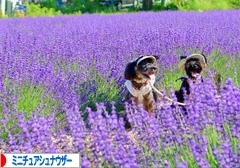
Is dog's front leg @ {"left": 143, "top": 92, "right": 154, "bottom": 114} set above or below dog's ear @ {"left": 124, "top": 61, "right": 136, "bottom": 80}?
below

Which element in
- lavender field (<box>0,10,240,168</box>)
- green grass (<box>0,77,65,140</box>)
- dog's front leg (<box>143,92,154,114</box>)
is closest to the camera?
lavender field (<box>0,10,240,168</box>)

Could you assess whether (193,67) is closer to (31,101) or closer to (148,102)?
(148,102)

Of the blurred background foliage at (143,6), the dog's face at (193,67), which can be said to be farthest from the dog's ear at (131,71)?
the blurred background foliage at (143,6)

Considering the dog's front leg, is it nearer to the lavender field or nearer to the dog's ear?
the dog's ear

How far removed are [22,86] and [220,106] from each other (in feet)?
5.95

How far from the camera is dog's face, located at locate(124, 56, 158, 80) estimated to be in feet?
10.4

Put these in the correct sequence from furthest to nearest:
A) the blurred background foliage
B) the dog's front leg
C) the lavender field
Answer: the blurred background foliage
the dog's front leg
the lavender field


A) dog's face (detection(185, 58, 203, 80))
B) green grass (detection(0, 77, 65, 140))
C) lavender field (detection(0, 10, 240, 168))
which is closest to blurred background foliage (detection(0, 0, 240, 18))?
lavender field (detection(0, 10, 240, 168))

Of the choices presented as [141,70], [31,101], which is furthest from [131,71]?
[31,101]

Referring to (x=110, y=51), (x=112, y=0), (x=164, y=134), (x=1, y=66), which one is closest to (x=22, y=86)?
(x=1, y=66)

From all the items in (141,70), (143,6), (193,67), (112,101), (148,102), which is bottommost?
(112,101)

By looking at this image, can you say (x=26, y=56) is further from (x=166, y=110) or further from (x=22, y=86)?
(x=166, y=110)

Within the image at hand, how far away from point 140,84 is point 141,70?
0.17 m

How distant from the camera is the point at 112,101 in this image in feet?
8.22
